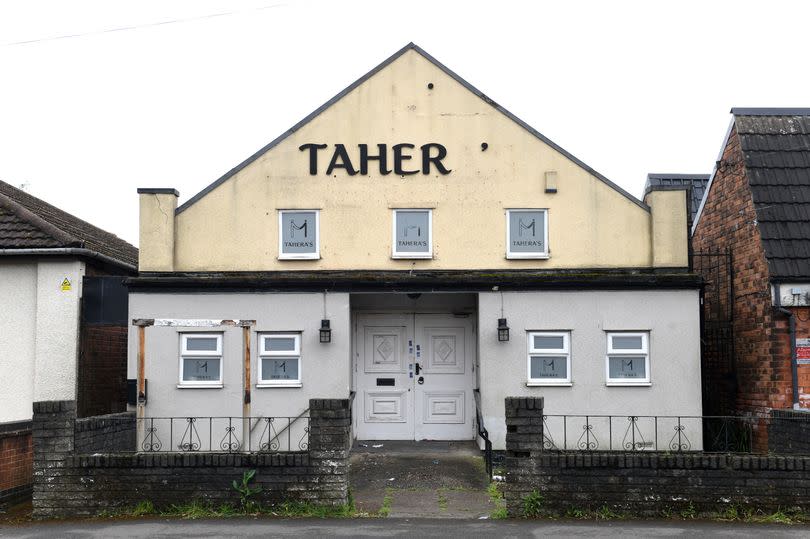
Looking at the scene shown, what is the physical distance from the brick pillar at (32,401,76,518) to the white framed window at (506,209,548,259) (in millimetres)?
7834

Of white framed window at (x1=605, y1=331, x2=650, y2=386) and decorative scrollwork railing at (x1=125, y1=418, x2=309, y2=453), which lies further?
white framed window at (x1=605, y1=331, x2=650, y2=386)

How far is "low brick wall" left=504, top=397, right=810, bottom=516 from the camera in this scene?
973cm

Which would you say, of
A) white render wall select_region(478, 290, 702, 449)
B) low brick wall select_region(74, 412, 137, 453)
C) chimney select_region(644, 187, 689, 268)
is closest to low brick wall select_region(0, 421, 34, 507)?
low brick wall select_region(74, 412, 137, 453)

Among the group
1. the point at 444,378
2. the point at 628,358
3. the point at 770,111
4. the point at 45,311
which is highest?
the point at 770,111

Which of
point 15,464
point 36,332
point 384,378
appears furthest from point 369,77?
point 15,464

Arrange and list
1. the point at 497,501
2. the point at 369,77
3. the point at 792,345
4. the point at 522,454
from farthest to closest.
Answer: the point at 369,77
the point at 792,345
the point at 497,501
the point at 522,454

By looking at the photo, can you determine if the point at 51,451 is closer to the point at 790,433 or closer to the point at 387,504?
the point at 387,504

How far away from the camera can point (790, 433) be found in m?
10.8

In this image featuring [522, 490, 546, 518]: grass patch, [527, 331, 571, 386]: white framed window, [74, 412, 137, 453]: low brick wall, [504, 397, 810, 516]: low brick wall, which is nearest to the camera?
[504, 397, 810, 516]: low brick wall

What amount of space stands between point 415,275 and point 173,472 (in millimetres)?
5785

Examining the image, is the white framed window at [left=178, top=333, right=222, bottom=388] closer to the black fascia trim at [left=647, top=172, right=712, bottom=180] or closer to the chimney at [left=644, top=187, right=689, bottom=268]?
the chimney at [left=644, top=187, right=689, bottom=268]

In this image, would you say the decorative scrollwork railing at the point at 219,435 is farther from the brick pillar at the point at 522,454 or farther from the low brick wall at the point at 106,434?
the brick pillar at the point at 522,454

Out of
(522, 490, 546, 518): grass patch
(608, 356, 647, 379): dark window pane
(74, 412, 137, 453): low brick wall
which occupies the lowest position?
(522, 490, 546, 518): grass patch

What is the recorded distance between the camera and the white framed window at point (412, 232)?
1477cm
